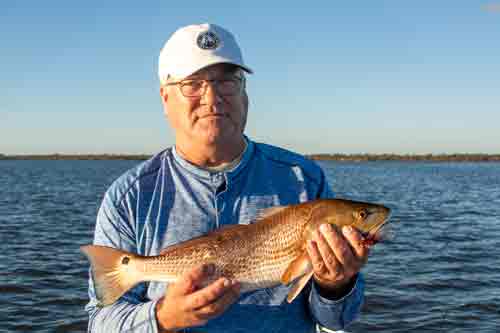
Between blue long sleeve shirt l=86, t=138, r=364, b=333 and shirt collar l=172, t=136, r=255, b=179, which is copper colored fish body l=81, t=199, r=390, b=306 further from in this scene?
shirt collar l=172, t=136, r=255, b=179

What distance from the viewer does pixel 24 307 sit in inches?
452

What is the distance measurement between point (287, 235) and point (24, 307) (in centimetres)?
962

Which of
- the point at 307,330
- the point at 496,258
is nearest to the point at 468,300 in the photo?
the point at 496,258

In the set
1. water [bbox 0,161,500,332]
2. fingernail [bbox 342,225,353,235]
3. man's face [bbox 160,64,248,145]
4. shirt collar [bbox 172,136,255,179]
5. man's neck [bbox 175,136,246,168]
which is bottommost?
water [bbox 0,161,500,332]

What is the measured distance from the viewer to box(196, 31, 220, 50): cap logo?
369 centimetres

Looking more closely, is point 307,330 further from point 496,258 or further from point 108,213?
point 496,258

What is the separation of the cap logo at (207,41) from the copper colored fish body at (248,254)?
1.18 meters

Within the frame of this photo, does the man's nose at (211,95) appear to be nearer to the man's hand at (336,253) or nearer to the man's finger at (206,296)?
the man's hand at (336,253)

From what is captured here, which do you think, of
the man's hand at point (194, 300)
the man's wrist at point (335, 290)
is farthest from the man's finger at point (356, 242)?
the man's hand at point (194, 300)

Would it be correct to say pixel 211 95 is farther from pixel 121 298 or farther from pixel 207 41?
pixel 121 298

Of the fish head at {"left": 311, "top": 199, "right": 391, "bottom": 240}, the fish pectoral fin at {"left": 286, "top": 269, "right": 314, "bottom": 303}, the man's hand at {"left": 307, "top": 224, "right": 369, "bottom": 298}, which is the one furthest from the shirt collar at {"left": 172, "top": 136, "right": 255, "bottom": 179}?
the fish pectoral fin at {"left": 286, "top": 269, "right": 314, "bottom": 303}

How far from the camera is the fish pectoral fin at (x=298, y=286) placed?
136 inches

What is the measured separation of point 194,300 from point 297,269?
0.71 m

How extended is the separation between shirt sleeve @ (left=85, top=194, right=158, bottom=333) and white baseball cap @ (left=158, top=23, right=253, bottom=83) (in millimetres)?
1015
